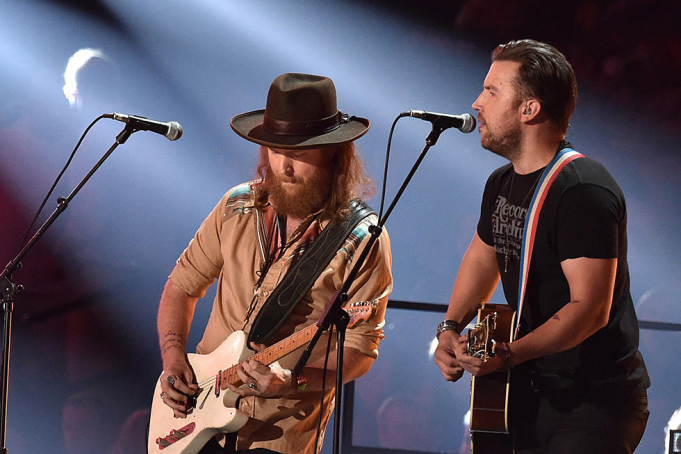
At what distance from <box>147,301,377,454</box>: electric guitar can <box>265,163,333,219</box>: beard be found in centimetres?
53

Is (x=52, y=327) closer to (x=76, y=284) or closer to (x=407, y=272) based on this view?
(x=76, y=284)

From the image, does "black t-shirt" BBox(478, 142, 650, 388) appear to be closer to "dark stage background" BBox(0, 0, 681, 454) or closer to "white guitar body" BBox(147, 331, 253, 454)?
"white guitar body" BBox(147, 331, 253, 454)

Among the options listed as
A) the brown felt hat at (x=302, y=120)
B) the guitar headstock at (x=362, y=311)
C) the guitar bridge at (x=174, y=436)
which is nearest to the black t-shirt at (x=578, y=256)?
the guitar headstock at (x=362, y=311)

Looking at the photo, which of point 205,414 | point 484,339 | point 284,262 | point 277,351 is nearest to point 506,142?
point 484,339

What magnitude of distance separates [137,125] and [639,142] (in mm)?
3345

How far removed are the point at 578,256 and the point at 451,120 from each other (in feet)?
1.93

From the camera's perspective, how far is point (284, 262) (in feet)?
9.76

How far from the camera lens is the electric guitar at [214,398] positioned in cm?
266

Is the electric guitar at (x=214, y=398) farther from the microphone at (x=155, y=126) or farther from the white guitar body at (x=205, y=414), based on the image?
the microphone at (x=155, y=126)

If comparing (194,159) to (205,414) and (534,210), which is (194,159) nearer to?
(205,414)

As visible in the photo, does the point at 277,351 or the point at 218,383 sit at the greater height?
the point at 277,351

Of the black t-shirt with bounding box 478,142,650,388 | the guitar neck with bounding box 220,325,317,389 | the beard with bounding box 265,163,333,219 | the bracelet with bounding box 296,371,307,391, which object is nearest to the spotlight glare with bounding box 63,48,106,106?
the beard with bounding box 265,163,333,219

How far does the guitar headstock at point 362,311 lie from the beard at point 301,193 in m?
A: 0.55

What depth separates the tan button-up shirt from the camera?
9.19 ft
